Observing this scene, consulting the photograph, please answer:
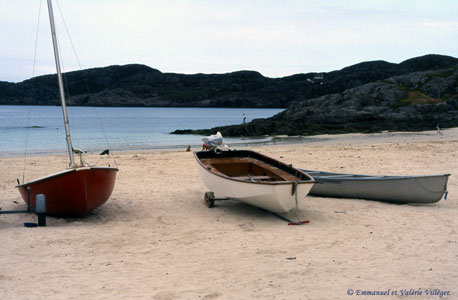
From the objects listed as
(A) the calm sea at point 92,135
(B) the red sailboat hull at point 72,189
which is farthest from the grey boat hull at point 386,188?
(A) the calm sea at point 92,135

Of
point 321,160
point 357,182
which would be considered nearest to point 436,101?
point 321,160

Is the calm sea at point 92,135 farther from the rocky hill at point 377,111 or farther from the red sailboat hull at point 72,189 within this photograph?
the red sailboat hull at point 72,189

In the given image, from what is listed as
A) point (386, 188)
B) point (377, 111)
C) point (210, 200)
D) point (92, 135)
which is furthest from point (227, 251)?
point (377, 111)

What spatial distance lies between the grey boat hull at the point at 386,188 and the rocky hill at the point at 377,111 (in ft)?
102

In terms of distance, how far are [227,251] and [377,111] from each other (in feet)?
171

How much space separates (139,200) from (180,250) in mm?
4865

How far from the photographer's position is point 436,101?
57.2m

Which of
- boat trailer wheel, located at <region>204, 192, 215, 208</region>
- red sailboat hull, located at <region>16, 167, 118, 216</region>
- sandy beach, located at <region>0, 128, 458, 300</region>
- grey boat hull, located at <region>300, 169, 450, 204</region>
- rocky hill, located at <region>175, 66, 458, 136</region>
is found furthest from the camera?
rocky hill, located at <region>175, 66, 458, 136</region>

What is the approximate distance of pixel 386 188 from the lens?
464 inches

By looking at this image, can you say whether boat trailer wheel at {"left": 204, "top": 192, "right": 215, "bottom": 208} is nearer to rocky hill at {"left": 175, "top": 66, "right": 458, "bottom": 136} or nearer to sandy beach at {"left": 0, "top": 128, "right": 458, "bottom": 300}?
sandy beach at {"left": 0, "top": 128, "right": 458, "bottom": 300}

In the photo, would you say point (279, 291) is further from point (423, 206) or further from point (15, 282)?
point (423, 206)

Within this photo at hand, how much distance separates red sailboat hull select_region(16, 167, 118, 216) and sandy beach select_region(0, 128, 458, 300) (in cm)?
32

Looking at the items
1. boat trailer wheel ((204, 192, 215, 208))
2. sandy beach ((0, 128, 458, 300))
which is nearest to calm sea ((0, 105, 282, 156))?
boat trailer wheel ((204, 192, 215, 208))

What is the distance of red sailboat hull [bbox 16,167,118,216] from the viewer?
9.59 metres
